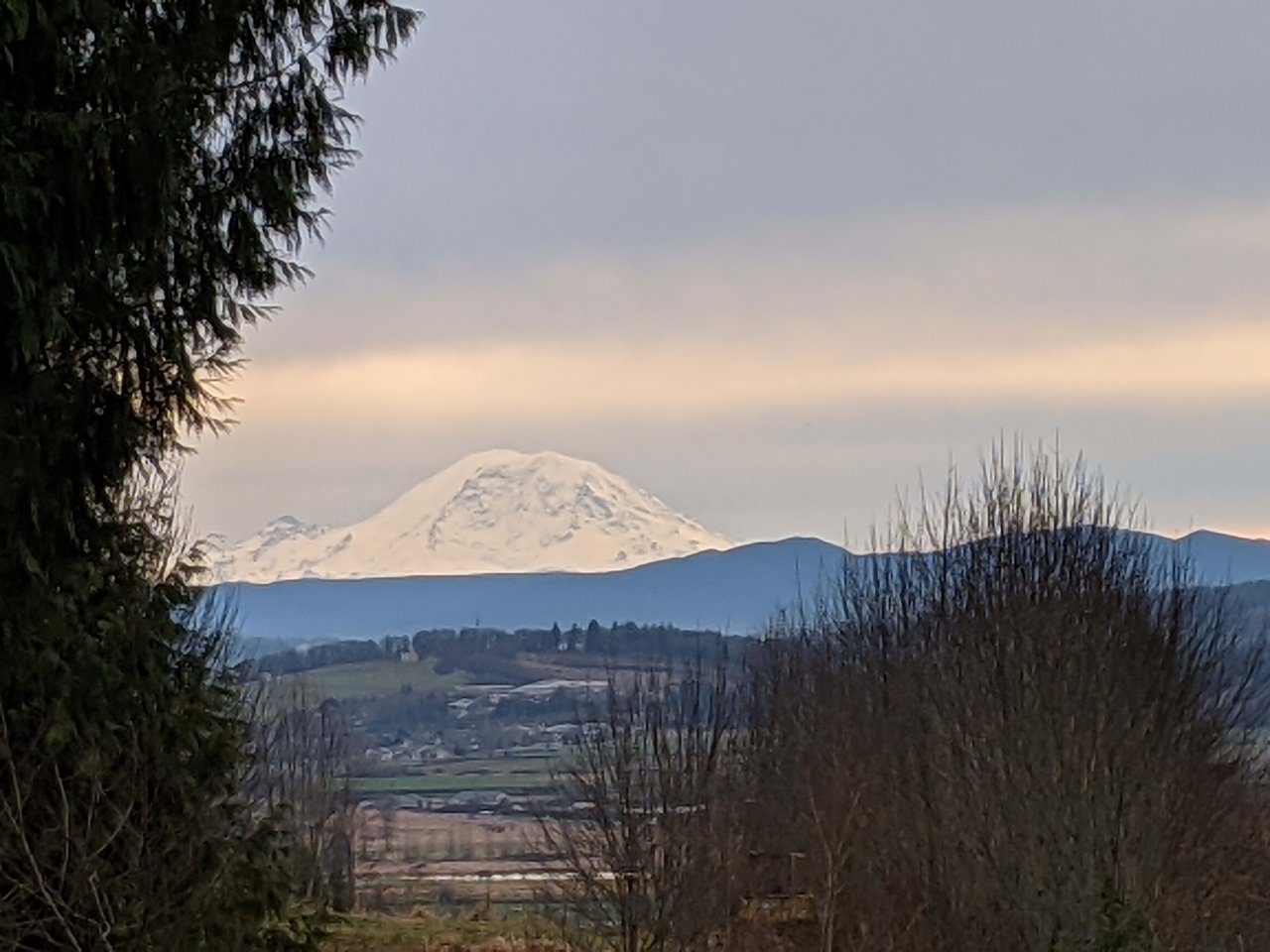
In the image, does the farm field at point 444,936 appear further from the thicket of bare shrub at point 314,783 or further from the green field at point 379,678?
the green field at point 379,678

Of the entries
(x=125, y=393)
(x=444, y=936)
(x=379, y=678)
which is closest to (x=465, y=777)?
(x=379, y=678)

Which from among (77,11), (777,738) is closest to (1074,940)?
(777,738)

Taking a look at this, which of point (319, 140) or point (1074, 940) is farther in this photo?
point (1074, 940)

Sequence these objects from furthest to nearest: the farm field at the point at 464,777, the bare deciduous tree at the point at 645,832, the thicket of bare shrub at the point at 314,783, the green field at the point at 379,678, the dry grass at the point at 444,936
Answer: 1. the green field at the point at 379,678
2. the farm field at the point at 464,777
3. the thicket of bare shrub at the point at 314,783
4. the dry grass at the point at 444,936
5. the bare deciduous tree at the point at 645,832

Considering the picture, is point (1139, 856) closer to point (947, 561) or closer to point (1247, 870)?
point (1247, 870)

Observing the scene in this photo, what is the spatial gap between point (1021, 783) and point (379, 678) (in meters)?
102

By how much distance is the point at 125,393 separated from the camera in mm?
9453

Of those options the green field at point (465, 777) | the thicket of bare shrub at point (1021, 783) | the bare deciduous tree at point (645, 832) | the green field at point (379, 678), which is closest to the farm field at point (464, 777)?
the green field at point (465, 777)

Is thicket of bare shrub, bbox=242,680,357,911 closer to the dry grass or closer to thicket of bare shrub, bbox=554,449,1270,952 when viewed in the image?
the dry grass

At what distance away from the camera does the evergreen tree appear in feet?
28.0

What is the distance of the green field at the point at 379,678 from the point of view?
113 metres

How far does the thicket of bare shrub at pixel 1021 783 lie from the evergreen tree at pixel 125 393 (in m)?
8.57

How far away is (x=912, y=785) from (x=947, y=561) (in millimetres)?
3180

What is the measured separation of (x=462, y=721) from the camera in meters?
98.8
